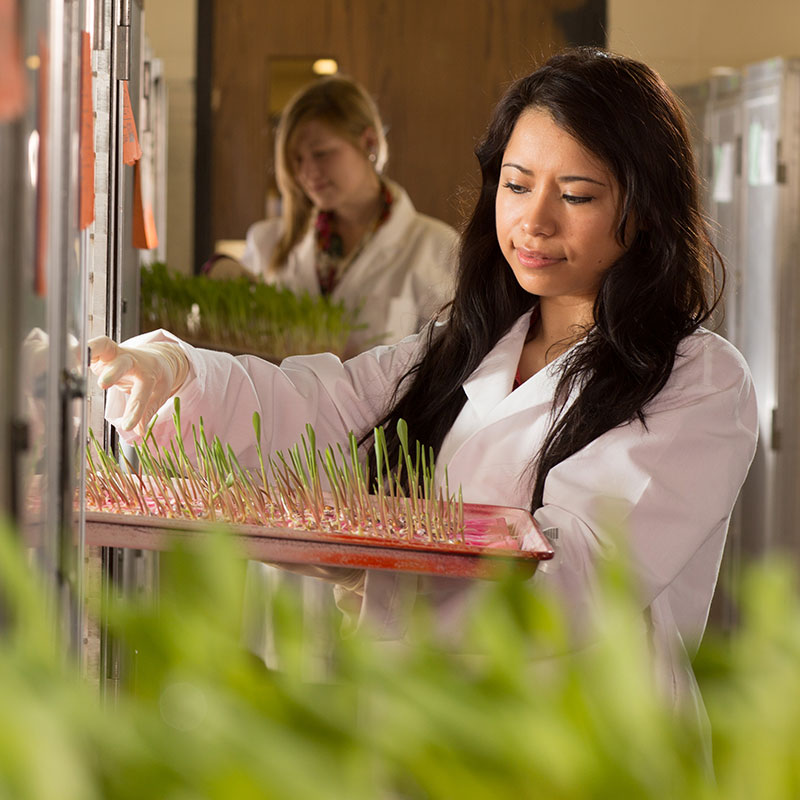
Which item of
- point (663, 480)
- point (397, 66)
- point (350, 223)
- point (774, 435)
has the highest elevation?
point (397, 66)

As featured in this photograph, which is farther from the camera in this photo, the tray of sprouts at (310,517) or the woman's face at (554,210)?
the woman's face at (554,210)

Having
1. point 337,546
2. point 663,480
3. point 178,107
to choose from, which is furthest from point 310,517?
point 178,107

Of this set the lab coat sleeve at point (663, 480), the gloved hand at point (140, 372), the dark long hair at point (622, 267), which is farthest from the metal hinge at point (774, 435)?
the gloved hand at point (140, 372)

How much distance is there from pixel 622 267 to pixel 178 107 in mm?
2269

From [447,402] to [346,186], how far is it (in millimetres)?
1469

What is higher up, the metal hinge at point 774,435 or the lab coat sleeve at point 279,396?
the lab coat sleeve at point 279,396

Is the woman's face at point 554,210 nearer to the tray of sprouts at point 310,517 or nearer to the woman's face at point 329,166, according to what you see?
the tray of sprouts at point 310,517

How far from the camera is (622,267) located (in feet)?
3.69

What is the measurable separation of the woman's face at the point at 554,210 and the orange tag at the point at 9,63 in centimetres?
71

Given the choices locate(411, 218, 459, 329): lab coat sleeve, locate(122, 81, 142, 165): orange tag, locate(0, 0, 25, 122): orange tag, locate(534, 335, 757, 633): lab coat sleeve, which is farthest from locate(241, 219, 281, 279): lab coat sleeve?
locate(0, 0, 25, 122): orange tag

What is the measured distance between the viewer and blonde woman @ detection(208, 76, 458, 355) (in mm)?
2547

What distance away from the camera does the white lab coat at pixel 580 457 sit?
36.4 inches

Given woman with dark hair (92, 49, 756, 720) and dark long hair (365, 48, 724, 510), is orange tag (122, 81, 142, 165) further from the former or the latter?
dark long hair (365, 48, 724, 510)

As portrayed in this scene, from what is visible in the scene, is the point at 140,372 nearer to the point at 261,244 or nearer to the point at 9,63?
the point at 9,63
